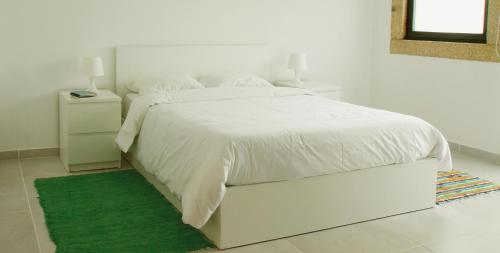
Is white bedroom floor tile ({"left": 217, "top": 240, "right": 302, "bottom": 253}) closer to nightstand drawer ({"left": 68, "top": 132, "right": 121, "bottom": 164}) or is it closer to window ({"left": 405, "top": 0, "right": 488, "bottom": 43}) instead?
nightstand drawer ({"left": 68, "top": 132, "right": 121, "bottom": 164})

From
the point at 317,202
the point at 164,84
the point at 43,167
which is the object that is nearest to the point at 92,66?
the point at 164,84

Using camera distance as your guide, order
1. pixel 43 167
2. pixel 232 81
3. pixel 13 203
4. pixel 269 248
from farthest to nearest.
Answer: pixel 232 81
pixel 43 167
pixel 13 203
pixel 269 248

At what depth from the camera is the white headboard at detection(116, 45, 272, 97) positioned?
4.75 m

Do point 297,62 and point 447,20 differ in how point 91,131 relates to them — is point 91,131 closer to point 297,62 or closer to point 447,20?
point 297,62

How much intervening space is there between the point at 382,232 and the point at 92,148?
2.16 m

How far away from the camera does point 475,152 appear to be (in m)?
4.81

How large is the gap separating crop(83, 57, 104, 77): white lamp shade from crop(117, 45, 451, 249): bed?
61cm

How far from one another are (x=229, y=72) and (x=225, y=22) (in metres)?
0.43

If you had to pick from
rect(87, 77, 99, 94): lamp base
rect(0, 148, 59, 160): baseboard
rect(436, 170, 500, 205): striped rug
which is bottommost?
rect(436, 170, 500, 205): striped rug

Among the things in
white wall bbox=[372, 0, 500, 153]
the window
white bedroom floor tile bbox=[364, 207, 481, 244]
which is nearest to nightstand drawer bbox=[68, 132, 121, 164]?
white bedroom floor tile bbox=[364, 207, 481, 244]

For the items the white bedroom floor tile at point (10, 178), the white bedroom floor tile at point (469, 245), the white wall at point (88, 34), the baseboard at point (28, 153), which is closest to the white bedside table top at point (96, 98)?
the white wall at point (88, 34)

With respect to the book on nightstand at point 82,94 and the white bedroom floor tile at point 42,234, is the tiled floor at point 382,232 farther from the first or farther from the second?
the book on nightstand at point 82,94

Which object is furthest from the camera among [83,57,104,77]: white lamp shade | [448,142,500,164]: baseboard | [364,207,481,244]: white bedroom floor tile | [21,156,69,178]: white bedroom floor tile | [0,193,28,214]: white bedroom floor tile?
[448,142,500,164]: baseboard

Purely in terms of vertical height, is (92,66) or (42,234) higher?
(92,66)
